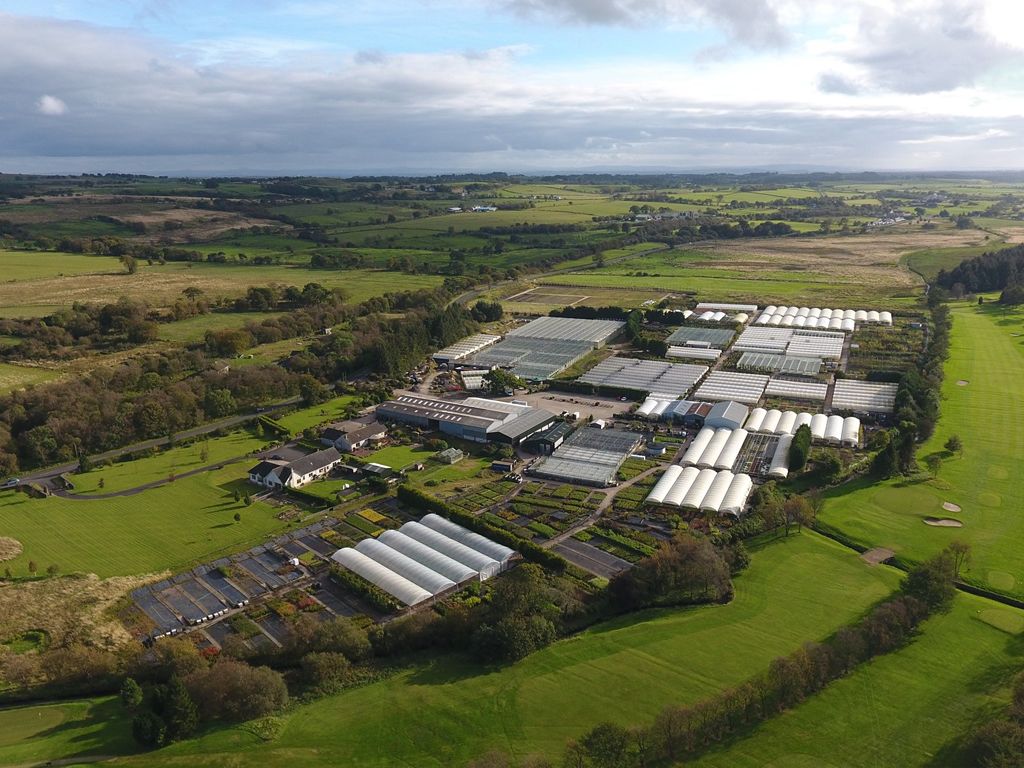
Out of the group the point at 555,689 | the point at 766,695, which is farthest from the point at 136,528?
the point at 766,695

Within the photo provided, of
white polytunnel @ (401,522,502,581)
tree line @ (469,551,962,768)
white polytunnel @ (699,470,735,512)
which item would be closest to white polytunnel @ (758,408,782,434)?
white polytunnel @ (699,470,735,512)

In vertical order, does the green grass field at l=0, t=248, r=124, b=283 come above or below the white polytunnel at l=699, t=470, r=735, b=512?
above

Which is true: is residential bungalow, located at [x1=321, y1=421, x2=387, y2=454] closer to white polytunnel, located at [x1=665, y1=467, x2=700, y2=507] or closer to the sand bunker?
the sand bunker

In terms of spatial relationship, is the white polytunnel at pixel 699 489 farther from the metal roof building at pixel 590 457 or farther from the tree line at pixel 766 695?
the tree line at pixel 766 695

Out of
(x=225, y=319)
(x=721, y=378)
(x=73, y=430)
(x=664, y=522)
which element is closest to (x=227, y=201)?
(x=225, y=319)

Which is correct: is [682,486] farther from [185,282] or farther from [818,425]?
[185,282]

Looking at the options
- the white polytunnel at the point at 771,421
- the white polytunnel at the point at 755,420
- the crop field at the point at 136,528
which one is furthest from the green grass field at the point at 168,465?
the white polytunnel at the point at 771,421

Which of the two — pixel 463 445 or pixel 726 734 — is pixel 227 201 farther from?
pixel 726 734
